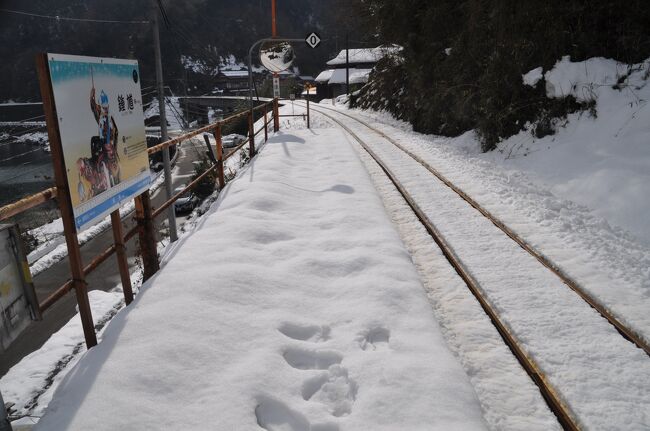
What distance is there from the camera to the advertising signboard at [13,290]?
213cm

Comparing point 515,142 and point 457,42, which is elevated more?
point 457,42

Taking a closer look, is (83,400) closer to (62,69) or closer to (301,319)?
(301,319)

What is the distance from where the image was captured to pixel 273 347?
3125 mm

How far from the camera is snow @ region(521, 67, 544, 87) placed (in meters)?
10.7

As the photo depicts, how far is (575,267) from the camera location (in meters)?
4.77

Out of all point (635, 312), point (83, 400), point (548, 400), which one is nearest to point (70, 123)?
point (83, 400)

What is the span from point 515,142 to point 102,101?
33.3ft

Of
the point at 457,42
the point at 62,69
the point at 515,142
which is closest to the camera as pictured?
the point at 62,69

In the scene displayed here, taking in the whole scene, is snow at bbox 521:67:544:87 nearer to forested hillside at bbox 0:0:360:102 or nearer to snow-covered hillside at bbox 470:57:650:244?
snow-covered hillside at bbox 470:57:650:244

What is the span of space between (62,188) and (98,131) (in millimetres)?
587

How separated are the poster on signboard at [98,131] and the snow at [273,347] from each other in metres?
0.93

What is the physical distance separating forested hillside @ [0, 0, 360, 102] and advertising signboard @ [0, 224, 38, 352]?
102178 mm

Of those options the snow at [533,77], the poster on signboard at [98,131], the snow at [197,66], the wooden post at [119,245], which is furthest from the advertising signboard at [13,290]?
the snow at [197,66]

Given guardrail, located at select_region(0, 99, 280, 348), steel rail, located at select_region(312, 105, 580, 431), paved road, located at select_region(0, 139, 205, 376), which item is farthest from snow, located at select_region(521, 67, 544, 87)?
paved road, located at select_region(0, 139, 205, 376)
